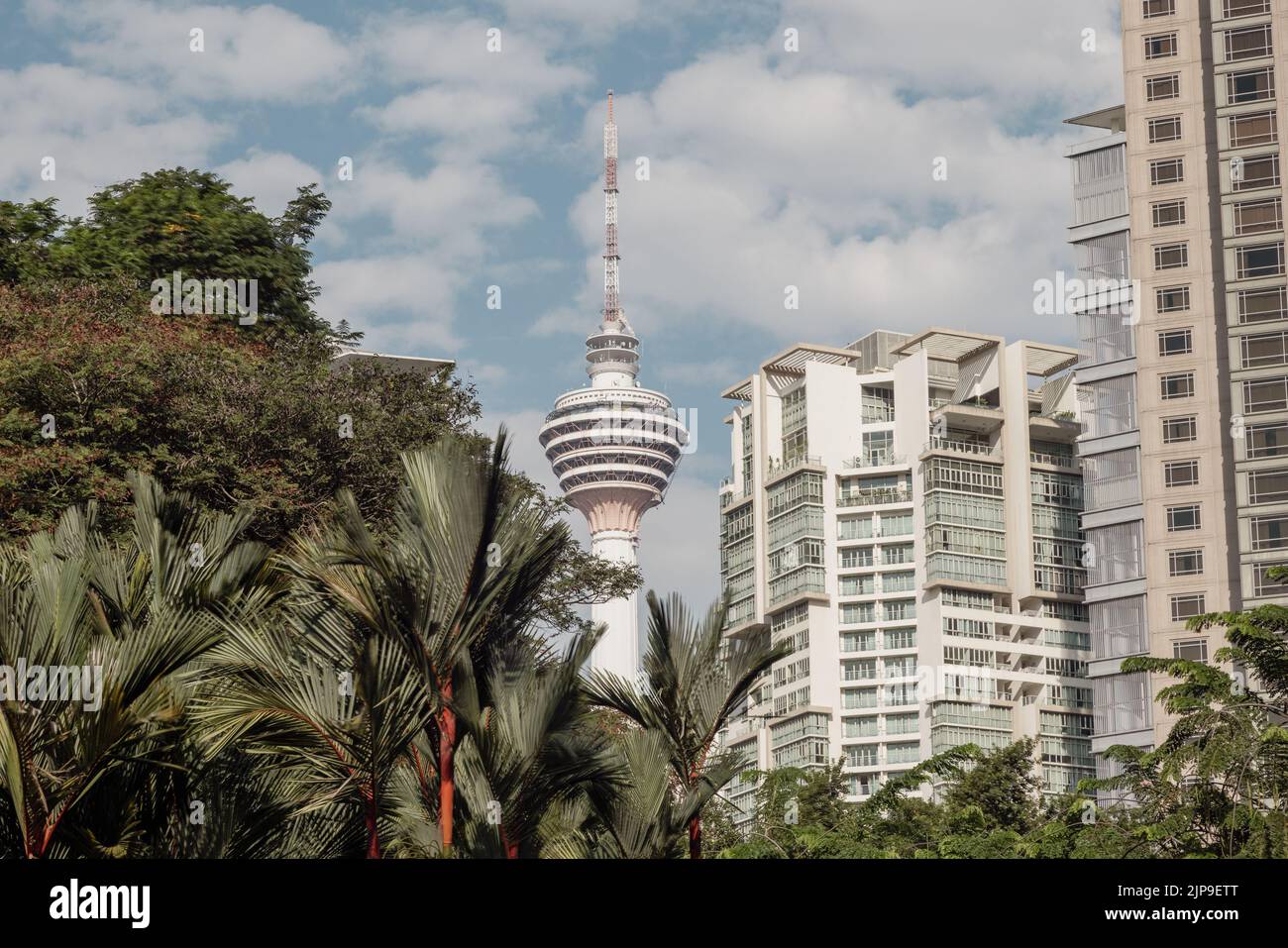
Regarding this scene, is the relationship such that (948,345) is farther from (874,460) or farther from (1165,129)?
(1165,129)

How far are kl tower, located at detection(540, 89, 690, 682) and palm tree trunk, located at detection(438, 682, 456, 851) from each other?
161 meters

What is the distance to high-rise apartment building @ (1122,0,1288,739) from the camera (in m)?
64.0

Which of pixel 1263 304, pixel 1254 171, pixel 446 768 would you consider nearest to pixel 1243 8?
pixel 1254 171

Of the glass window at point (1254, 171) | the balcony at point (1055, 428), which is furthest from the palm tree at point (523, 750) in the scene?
the balcony at point (1055, 428)

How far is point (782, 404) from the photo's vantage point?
397ft

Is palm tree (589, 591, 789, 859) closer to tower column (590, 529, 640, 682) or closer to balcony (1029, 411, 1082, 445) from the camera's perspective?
balcony (1029, 411, 1082, 445)

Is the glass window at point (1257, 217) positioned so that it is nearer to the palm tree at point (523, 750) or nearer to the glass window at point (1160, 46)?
the glass window at point (1160, 46)

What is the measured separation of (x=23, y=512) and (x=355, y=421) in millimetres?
6283

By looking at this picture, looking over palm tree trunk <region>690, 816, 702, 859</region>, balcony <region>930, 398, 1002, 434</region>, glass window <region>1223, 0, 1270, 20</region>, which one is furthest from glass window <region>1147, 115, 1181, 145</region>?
palm tree trunk <region>690, 816, 702, 859</region>

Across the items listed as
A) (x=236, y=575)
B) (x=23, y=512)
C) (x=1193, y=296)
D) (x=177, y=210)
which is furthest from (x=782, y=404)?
(x=236, y=575)

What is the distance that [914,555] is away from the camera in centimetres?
11631
